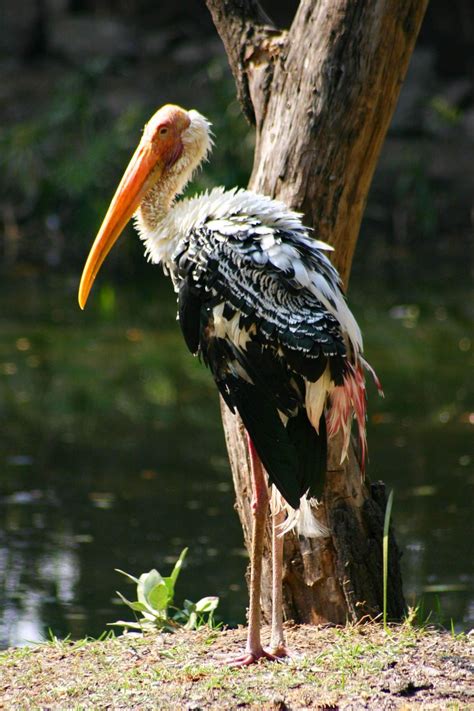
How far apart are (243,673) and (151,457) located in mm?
3731

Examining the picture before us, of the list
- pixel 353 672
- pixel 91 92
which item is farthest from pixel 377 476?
pixel 91 92

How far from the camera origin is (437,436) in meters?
7.49

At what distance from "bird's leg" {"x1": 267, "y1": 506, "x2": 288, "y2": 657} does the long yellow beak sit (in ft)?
3.13

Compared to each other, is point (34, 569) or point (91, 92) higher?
point (91, 92)

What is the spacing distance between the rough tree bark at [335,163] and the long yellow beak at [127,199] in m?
0.45

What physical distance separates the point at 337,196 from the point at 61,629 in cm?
216

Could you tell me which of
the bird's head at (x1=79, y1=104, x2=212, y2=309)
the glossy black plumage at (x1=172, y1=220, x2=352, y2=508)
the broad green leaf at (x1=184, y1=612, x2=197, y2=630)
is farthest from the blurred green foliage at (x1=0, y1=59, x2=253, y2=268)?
the glossy black plumage at (x1=172, y1=220, x2=352, y2=508)

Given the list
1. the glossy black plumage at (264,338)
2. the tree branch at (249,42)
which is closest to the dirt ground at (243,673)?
the glossy black plumage at (264,338)

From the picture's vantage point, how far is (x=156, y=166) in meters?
4.10

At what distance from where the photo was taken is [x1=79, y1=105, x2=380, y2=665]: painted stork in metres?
3.57

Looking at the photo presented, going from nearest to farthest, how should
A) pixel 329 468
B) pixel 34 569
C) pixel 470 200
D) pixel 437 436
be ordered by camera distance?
pixel 329 468 → pixel 34 569 → pixel 437 436 → pixel 470 200

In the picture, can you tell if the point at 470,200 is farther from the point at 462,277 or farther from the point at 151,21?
the point at 151,21

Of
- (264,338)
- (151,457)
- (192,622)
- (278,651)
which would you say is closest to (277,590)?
(278,651)

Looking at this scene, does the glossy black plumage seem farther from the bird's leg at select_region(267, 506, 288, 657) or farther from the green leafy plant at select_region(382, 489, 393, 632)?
the green leafy plant at select_region(382, 489, 393, 632)
